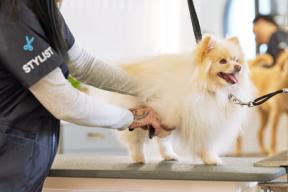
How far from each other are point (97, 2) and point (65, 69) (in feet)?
8.00

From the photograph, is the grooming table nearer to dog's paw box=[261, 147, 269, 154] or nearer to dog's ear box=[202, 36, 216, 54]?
dog's ear box=[202, 36, 216, 54]

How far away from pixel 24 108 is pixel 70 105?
12cm

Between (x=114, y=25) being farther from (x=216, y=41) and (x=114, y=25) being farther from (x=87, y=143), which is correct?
(x=216, y=41)

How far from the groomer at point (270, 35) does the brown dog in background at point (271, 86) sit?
82 millimetres

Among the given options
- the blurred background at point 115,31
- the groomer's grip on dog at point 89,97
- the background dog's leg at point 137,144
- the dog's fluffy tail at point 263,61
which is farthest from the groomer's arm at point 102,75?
the dog's fluffy tail at point 263,61

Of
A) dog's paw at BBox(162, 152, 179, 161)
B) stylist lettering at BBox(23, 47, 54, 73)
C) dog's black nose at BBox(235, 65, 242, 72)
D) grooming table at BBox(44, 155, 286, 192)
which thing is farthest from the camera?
dog's paw at BBox(162, 152, 179, 161)

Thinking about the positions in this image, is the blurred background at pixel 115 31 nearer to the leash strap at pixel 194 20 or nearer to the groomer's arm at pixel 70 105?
the leash strap at pixel 194 20

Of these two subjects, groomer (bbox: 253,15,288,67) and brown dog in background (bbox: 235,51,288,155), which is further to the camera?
groomer (bbox: 253,15,288,67)

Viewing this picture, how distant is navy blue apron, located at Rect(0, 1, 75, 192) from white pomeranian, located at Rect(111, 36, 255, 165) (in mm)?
388

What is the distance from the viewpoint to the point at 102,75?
3.72ft

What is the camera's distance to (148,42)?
2904 mm

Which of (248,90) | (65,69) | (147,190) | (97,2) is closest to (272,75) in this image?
(97,2)

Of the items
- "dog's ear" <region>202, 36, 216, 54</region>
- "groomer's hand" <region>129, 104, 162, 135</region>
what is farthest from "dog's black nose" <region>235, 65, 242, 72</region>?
"groomer's hand" <region>129, 104, 162, 135</region>

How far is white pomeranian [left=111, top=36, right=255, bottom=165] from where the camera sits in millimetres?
1035
